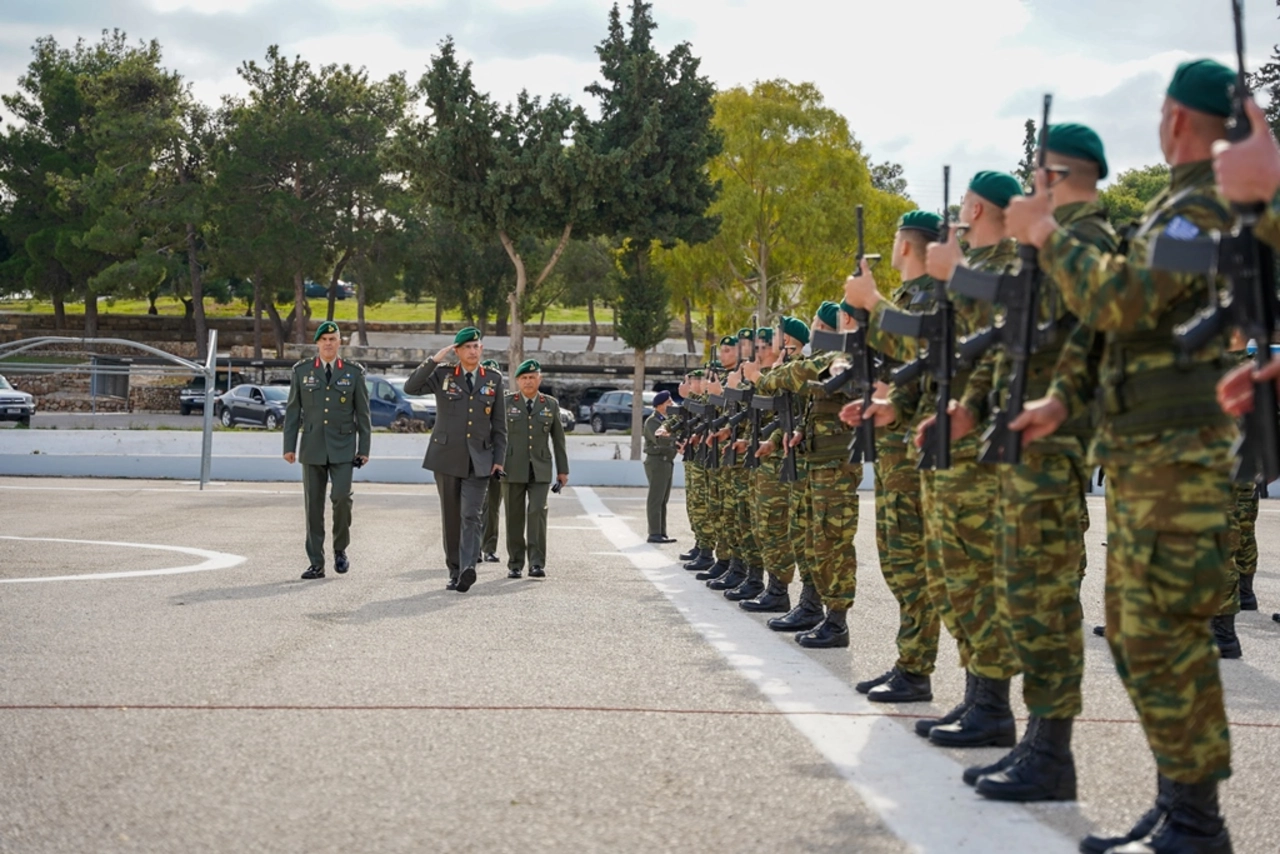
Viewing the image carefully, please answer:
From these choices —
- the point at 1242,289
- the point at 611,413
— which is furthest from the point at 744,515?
the point at 611,413

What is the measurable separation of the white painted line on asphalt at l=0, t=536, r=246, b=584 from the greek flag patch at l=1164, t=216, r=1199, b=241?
897cm

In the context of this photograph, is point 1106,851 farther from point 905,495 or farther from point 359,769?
point 905,495

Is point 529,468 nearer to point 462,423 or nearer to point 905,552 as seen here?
point 462,423

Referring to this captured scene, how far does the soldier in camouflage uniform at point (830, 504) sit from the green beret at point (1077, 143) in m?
3.13

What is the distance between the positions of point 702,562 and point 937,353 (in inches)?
333

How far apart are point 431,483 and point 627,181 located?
1067 centimetres

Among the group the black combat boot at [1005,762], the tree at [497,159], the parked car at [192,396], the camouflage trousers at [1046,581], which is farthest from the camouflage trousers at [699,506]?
the parked car at [192,396]

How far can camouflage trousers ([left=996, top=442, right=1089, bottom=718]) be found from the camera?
15.7ft

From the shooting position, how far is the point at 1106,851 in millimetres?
4043

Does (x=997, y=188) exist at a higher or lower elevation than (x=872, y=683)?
higher

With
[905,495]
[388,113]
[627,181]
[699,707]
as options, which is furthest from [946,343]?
[388,113]

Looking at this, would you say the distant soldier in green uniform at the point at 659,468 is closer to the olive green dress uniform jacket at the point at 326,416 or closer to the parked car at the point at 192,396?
the olive green dress uniform jacket at the point at 326,416

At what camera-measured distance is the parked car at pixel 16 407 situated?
1660 inches

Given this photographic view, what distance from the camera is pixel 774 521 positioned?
10.2 m
